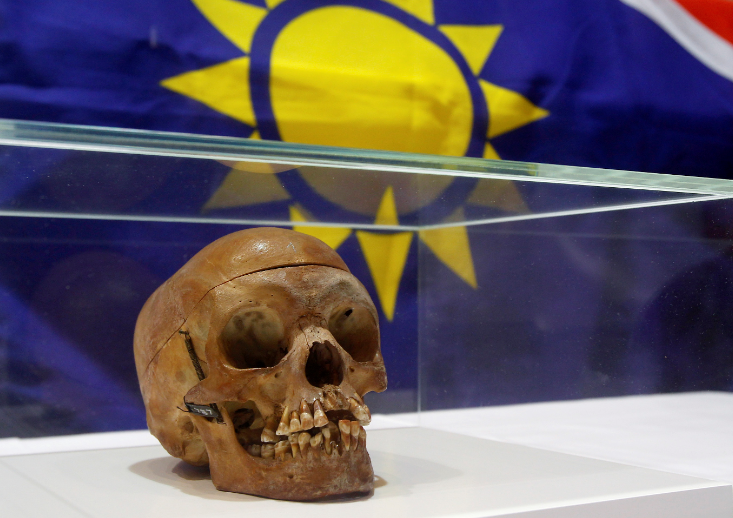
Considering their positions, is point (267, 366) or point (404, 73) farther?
point (404, 73)

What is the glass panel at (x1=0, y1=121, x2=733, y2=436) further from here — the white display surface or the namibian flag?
the namibian flag

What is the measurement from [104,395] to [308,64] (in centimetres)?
90

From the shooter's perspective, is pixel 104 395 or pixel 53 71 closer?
pixel 104 395

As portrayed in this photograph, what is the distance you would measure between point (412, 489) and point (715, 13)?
2076 millimetres

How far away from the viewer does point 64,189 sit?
51.4 inches

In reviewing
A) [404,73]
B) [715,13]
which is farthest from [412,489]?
[715,13]

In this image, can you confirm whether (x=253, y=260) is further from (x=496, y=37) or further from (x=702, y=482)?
(x=496, y=37)

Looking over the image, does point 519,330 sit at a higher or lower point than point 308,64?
lower

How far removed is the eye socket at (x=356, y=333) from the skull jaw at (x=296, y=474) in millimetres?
171

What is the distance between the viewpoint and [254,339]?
1.12 metres

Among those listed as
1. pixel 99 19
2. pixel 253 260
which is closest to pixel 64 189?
pixel 253 260

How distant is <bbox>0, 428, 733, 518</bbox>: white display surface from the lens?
940 mm

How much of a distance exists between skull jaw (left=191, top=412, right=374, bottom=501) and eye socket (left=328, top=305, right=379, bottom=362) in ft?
0.56

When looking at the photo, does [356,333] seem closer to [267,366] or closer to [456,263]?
[267,366]
